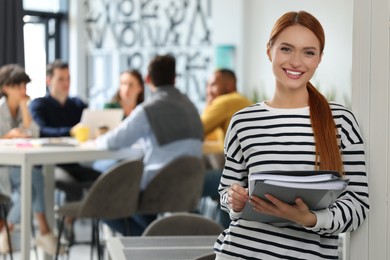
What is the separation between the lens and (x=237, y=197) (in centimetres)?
177

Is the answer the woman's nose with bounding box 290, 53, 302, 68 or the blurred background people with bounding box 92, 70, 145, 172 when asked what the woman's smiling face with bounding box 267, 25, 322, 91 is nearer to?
the woman's nose with bounding box 290, 53, 302, 68

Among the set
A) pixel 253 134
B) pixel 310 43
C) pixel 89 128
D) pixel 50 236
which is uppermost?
pixel 310 43

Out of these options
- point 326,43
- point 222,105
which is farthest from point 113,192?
point 326,43

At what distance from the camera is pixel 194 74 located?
9.28 metres

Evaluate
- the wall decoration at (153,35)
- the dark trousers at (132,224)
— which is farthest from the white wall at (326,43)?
the dark trousers at (132,224)

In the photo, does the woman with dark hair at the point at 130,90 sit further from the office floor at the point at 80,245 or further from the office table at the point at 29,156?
the office table at the point at 29,156

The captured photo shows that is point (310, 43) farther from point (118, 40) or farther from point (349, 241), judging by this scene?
point (118, 40)

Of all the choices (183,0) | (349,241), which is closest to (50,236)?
(349,241)

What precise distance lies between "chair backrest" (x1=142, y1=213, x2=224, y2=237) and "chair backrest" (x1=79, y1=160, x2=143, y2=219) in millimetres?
1642

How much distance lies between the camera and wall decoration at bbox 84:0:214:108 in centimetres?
920

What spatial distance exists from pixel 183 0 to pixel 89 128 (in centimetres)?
389

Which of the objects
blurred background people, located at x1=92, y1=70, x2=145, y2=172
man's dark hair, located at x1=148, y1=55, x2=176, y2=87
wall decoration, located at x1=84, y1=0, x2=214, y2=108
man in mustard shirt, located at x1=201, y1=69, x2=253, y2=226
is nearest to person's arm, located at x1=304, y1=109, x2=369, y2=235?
man's dark hair, located at x1=148, y1=55, x2=176, y2=87

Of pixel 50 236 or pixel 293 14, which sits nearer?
pixel 293 14

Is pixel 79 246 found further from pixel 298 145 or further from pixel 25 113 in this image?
pixel 298 145
